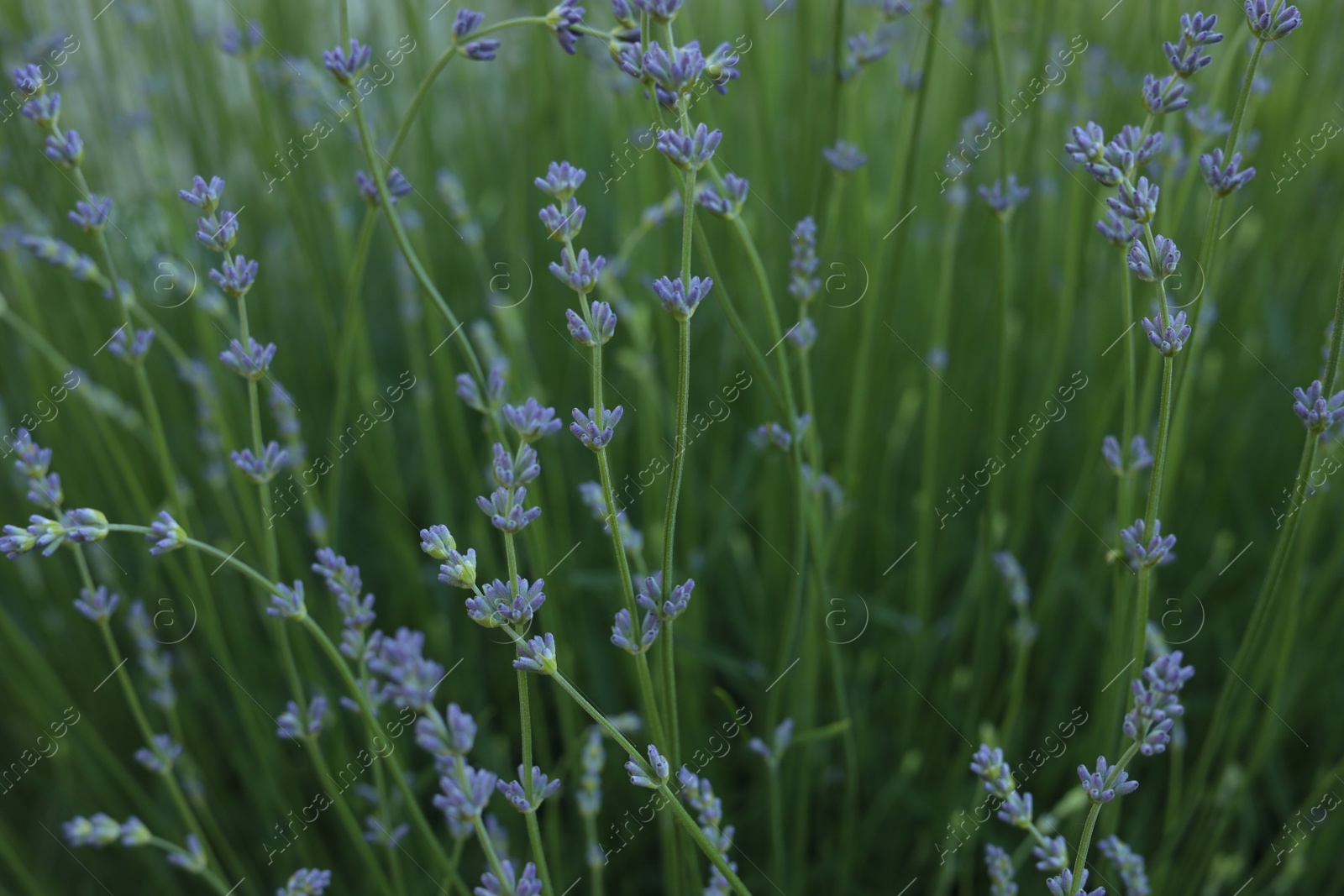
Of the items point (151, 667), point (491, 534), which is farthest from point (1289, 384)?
point (151, 667)

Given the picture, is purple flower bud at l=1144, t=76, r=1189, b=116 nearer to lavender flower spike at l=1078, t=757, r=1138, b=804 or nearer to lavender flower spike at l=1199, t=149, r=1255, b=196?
lavender flower spike at l=1199, t=149, r=1255, b=196

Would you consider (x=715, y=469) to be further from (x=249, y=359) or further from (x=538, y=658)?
(x=538, y=658)

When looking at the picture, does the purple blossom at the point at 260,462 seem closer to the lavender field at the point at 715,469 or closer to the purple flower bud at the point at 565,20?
the lavender field at the point at 715,469

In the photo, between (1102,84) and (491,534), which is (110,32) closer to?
(491,534)

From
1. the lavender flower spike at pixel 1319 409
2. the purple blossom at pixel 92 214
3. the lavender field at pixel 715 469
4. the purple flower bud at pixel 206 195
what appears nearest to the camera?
the lavender flower spike at pixel 1319 409

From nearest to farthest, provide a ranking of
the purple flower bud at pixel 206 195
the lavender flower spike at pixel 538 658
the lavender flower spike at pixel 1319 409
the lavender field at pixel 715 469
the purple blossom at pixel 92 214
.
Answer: the lavender flower spike at pixel 538 658
the lavender flower spike at pixel 1319 409
the purple flower bud at pixel 206 195
the purple blossom at pixel 92 214
the lavender field at pixel 715 469

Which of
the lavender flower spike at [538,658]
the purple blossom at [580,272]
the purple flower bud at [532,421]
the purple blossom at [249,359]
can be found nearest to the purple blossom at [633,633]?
the lavender flower spike at [538,658]

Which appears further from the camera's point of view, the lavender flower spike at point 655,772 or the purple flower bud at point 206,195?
the purple flower bud at point 206,195
